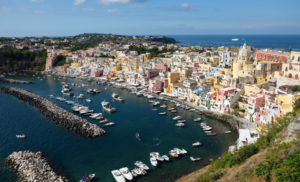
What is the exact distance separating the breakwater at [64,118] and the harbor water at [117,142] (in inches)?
27.5

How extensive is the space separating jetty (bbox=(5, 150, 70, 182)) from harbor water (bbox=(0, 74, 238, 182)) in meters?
0.59

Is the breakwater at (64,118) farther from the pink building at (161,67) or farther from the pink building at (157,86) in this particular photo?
the pink building at (161,67)

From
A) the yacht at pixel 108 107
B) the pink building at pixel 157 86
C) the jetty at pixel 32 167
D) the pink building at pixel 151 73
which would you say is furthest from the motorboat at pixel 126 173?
the pink building at pixel 151 73

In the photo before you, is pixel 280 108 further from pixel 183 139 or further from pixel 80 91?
pixel 80 91

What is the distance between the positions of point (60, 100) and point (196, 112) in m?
22.6

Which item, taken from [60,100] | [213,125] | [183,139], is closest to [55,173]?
[183,139]

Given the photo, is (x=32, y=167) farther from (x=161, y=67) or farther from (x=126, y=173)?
(x=161, y=67)

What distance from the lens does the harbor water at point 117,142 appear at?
20188 mm

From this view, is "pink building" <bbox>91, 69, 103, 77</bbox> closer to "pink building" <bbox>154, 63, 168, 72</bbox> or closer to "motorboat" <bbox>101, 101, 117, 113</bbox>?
"pink building" <bbox>154, 63, 168, 72</bbox>

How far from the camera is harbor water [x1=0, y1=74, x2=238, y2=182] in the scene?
20188 millimetres

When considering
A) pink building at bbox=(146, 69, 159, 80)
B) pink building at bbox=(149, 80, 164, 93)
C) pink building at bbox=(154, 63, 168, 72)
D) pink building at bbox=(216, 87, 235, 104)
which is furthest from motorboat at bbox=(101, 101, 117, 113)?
pink building at bbox=(154, 63, 168, 72)

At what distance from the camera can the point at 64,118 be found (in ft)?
99.4

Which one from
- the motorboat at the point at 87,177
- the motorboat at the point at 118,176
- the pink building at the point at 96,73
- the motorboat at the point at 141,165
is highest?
the pink building at the point at 96,73

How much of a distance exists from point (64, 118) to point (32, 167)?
1124cm
